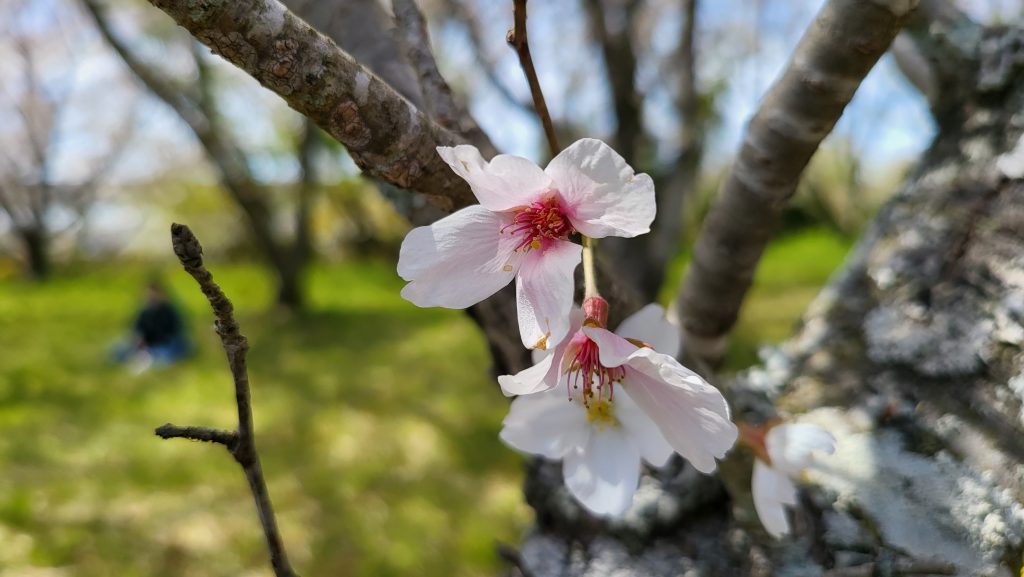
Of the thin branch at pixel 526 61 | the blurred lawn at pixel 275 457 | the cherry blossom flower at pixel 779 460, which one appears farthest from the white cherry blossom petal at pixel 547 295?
the blurred lawn at pixel 275 457

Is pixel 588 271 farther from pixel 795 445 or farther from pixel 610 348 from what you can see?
pixel 795 445

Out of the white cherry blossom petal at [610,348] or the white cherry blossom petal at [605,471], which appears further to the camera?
the white cherry blossom petal at [605,471]

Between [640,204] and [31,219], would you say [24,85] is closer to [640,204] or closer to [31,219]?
[31,219]

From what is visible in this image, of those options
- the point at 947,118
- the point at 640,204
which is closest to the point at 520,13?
the point at 640,204


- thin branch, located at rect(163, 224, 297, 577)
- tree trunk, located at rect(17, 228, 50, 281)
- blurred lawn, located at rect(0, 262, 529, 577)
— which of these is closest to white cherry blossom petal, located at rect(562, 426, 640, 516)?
thin branch, located at rect(163, 224, 297, 577)

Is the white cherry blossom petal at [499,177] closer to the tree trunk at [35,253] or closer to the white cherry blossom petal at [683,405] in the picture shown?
the white cherry blossom petal at [683,405]

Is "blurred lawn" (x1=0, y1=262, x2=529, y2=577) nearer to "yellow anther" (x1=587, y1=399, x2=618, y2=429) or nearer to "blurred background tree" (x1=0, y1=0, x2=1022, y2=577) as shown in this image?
"blurred background tree" (x1=0, y1=0, x2=1022, y2=577)
